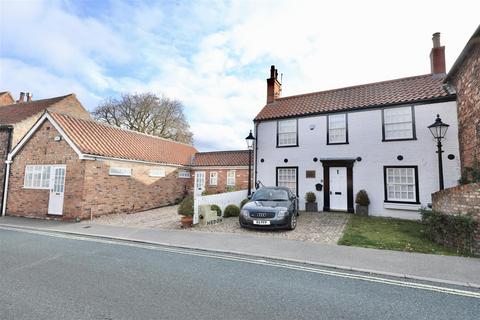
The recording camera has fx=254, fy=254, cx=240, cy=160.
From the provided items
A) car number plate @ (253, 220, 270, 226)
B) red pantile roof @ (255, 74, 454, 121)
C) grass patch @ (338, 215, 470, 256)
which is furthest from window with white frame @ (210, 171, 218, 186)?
grass patch @ (338, 215, 470, 256)

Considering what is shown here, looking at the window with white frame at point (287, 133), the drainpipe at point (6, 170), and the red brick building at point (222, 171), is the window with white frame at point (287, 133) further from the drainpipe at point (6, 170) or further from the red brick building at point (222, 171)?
the drainpipe at point (6, 170)

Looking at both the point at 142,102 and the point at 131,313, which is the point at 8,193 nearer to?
the point at 131,313

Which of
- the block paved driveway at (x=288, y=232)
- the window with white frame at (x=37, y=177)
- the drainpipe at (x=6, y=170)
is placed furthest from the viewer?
the drainpipe at (x=6, y=170)

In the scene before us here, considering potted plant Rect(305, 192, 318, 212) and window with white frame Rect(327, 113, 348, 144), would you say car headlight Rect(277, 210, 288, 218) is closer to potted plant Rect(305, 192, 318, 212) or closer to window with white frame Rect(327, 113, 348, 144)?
potted plant Rect(305, 192, 318, 212)

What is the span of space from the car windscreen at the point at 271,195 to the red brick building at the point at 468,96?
722 cm

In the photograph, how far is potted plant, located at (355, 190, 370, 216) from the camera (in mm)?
12844

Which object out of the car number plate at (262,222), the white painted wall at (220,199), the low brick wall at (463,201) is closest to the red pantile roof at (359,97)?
the white painted wall at (220,199)

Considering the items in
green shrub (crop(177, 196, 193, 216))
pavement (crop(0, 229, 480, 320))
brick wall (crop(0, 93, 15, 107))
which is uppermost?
brick wall (crop(0, 93, 15, 107))

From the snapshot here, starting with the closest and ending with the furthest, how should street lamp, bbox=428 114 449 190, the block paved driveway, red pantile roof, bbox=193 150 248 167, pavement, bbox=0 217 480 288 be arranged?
pavement, bbox=0 217 480 288 → the block paved driveway → street lamp, bbox=428 114 449 190 → red pantile roof, bbox=193 150 248 167

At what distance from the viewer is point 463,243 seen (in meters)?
6.88

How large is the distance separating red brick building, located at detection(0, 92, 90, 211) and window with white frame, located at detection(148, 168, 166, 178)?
8.26m

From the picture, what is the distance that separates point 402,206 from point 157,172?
49.3 ft

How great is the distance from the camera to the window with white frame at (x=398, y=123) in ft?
41.3

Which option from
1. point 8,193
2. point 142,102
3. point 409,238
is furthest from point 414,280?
point 142,102
